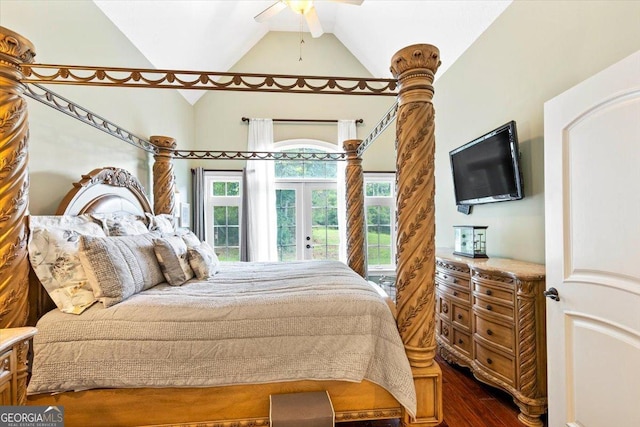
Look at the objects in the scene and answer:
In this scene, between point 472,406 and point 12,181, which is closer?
point 12,181

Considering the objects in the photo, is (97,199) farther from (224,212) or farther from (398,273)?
(224,212)

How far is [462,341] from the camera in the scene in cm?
249

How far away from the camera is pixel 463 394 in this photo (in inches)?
87.1

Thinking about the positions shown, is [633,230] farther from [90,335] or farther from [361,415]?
[90,335]

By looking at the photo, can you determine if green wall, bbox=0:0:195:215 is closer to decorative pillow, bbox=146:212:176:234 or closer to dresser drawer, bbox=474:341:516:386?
decorative pillow, bbox=146:212:176:234

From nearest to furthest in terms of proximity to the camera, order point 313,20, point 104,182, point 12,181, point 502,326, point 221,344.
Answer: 1. point 12,181
2. point 221,344
3. point 502,326
4. point 104,182
5. point 313,20

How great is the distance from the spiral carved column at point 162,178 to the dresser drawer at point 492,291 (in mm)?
3166

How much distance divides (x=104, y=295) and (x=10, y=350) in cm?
42

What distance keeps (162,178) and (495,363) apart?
141 inches

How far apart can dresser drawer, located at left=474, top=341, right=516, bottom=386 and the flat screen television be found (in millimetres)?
1261

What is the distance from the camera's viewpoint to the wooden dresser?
189 centimetres

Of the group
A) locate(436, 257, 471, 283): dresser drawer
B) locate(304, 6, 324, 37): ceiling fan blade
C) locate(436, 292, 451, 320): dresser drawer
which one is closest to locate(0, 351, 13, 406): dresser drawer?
locate(436, 257, 471, 283): dresser drawer

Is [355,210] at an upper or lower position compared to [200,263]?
upper

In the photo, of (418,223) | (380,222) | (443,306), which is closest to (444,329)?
(443,306)
